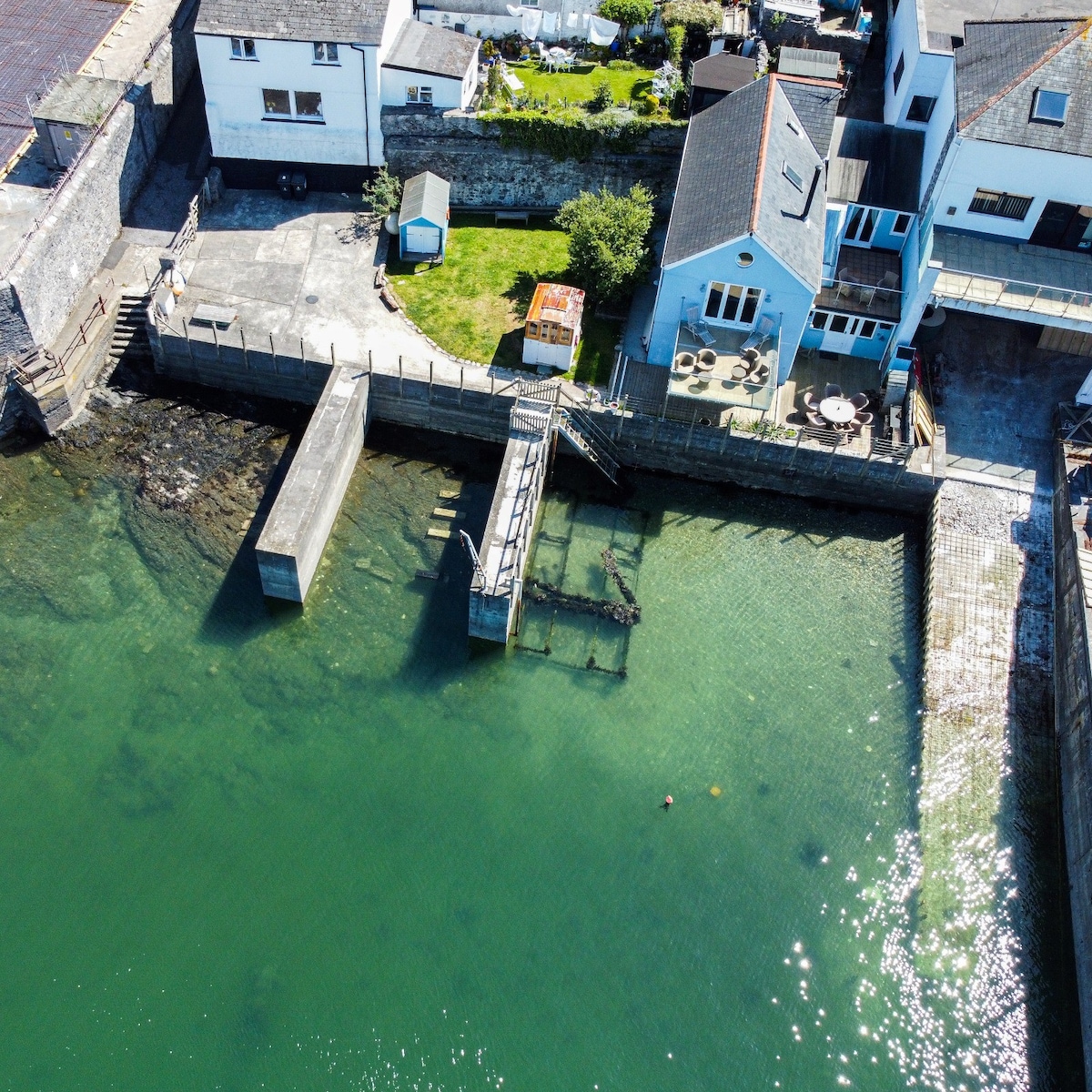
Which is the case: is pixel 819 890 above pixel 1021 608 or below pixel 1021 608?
below

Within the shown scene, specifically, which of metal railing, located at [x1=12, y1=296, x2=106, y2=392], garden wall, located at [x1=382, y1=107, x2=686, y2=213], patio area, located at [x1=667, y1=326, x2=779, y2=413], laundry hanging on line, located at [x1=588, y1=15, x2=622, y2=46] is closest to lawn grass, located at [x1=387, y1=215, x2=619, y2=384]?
garden wall, located at [x1=382, y1=107, x2=686, y2=213]

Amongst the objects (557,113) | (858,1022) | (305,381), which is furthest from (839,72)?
(858,1022)

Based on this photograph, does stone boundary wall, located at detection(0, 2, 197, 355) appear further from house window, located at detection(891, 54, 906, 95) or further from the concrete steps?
house window, located at detection(891, 54, 906, 95)

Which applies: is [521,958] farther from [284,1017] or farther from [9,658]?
[9,658]

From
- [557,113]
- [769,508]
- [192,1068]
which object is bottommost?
[192,1068]

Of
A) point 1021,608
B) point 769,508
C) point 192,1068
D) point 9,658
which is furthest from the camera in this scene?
point 769,508

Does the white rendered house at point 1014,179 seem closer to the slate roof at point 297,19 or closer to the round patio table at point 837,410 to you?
the round patio table at point 837,410

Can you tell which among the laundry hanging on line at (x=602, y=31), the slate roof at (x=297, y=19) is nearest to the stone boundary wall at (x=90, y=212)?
the slate roof at (x=297, y=19)
